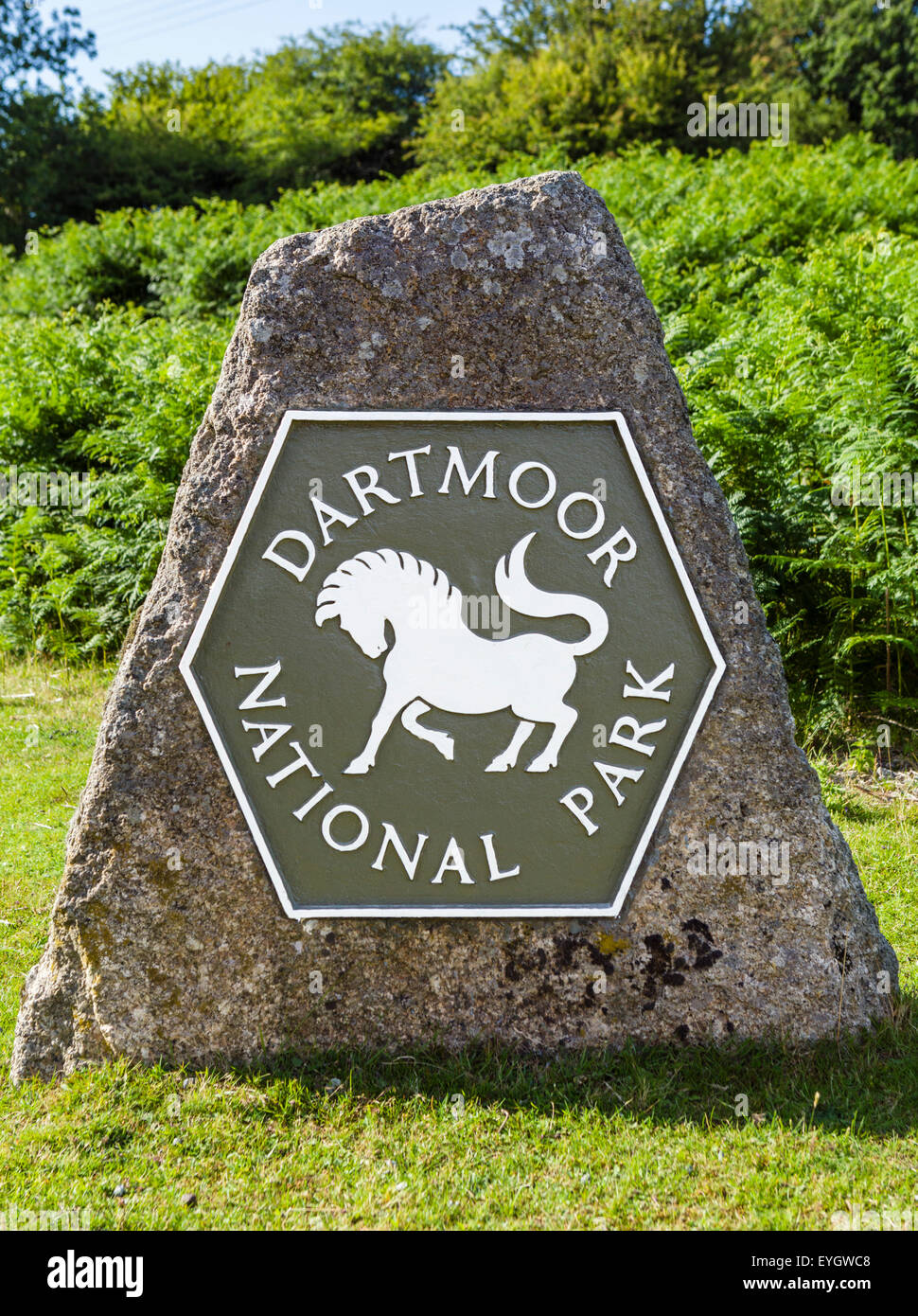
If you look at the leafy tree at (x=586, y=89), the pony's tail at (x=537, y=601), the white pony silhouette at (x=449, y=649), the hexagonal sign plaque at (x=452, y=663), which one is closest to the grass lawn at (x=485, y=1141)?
the hexagonal sign plaque at (x=452, y=663)

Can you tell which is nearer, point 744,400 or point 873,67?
point 744,400

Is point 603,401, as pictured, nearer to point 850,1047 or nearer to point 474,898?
point 474,898

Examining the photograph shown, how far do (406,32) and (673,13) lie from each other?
891cm

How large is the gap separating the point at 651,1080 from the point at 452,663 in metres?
1.35

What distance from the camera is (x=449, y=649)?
10.5ft

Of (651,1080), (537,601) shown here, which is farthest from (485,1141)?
(537,601)

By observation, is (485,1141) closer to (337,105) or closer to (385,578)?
(385,578)

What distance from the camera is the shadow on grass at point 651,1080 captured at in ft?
9.61

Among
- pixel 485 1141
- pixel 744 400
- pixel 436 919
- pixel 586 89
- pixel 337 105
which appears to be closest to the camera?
pixel 485 1141

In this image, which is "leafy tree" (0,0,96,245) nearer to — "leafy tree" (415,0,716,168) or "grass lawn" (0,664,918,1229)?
"leafy tree" (415,0,716,168)

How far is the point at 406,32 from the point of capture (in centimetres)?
2781

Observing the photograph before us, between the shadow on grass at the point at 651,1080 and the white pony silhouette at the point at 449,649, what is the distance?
876mm

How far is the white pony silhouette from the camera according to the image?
10.4ft

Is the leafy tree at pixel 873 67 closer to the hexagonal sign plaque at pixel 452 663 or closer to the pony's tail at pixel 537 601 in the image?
the hexagonal sign plaque at pixel 452 663
